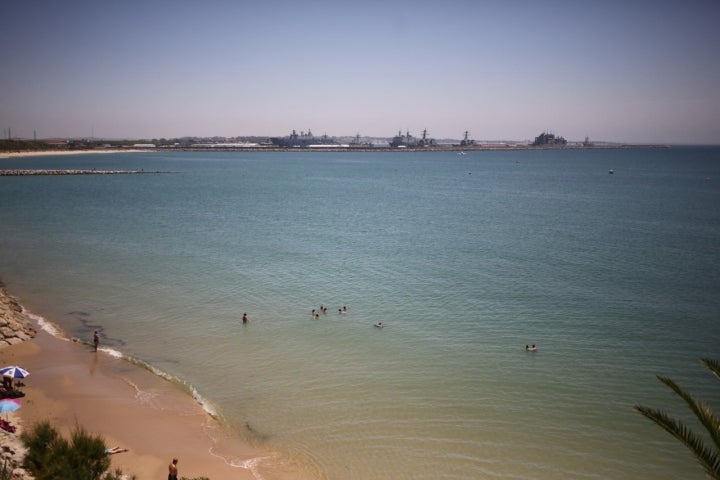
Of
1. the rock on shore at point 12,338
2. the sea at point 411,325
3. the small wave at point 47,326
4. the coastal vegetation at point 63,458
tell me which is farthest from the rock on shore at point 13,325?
the coastal vegetation at point 63,458

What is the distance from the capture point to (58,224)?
53156 mm

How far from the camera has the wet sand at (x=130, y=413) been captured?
14.7m

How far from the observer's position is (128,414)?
17484 millimetres

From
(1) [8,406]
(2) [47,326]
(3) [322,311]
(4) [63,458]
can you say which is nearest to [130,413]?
(1) [8,406]

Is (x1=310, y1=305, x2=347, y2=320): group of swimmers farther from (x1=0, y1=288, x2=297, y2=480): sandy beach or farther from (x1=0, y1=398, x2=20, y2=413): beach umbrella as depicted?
(x1=0, y1=398, x2=20, y2=413): beach umbrella

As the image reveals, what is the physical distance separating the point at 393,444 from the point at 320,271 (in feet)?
68.2

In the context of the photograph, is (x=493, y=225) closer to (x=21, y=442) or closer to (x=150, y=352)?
(x=150, y=352)

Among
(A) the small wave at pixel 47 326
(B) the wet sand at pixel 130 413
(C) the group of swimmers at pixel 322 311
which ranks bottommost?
(B) the wet sand at pixel 130 413

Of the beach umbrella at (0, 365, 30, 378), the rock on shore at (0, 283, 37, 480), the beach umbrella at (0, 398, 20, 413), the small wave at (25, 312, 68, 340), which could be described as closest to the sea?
the small wave at (25, 312, 68, 340)

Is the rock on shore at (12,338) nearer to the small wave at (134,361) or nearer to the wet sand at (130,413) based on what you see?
the small wave at (134,361)

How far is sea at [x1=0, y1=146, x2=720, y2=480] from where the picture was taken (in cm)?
1667

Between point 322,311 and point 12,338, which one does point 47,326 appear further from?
point 322,311

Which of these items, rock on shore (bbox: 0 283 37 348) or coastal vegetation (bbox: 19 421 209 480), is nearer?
coastal vegetation (bbox: 19 421 209 480)

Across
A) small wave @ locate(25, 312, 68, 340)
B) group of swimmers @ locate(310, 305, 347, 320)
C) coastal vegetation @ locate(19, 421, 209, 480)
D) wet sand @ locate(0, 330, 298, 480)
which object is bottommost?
wet sand @ locate(0, 330, 298, 480)
